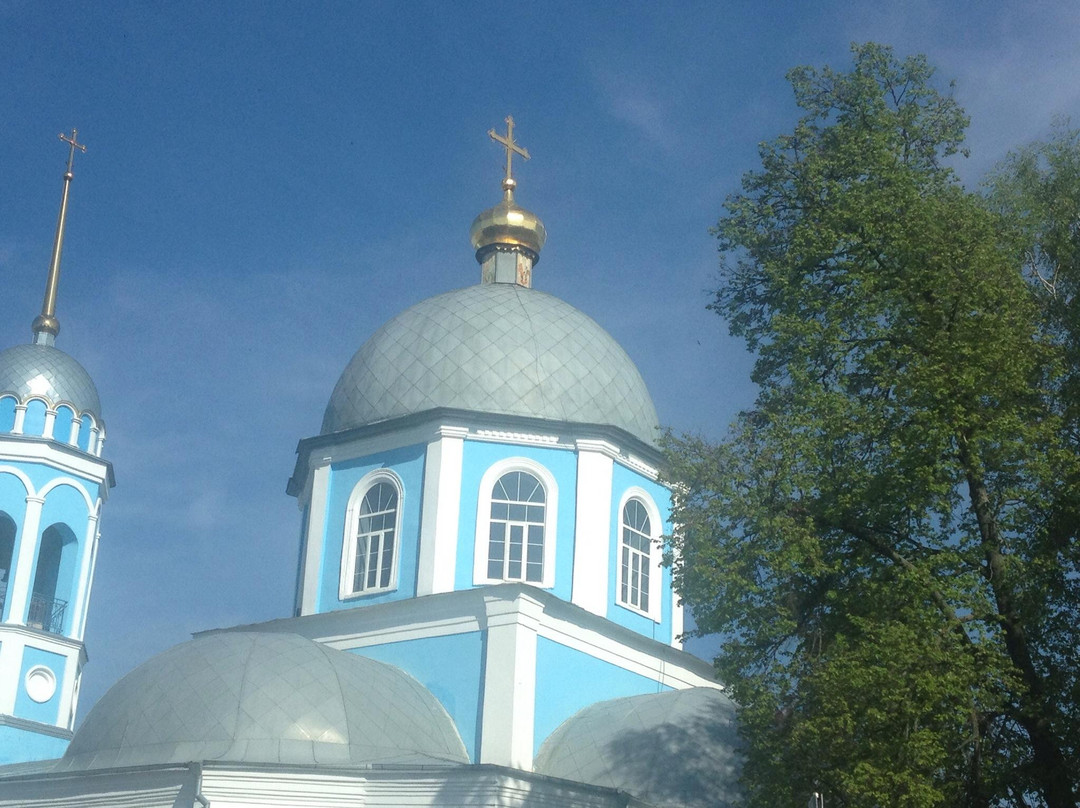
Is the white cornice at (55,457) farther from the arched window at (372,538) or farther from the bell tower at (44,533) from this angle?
the arched window at (372,538)

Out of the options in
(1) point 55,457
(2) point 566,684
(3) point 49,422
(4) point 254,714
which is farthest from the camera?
(3) point 49,422

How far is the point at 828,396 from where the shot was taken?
30.5 feet

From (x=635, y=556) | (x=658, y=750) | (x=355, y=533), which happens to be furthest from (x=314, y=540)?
(x=658, y=750)

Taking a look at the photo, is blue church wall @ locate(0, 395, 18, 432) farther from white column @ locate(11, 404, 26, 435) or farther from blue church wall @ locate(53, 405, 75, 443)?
blue church wall @ locate(53, 405, 75, 443)

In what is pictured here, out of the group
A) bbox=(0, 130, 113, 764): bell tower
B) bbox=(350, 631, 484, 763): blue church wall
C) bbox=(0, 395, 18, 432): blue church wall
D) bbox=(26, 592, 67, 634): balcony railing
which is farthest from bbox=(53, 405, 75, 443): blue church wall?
bbox=(350, 631, 484, 763): blue church wall

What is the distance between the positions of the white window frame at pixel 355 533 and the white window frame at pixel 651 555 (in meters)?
2.35

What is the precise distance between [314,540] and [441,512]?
5.59ft

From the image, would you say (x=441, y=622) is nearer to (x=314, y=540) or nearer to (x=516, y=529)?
(x=516, y=529)

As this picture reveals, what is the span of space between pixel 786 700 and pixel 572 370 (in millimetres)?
7355

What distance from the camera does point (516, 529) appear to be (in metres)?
14.8

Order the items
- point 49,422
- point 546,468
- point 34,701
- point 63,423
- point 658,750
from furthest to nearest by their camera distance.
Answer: point 63,423, point 49,422, point 34,701, point 546,468, point 658,750

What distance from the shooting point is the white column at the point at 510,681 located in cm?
1306

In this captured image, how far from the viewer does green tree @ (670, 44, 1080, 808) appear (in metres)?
8.32

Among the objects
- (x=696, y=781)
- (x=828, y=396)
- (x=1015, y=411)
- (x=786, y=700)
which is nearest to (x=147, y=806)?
(x=696, y=781)
